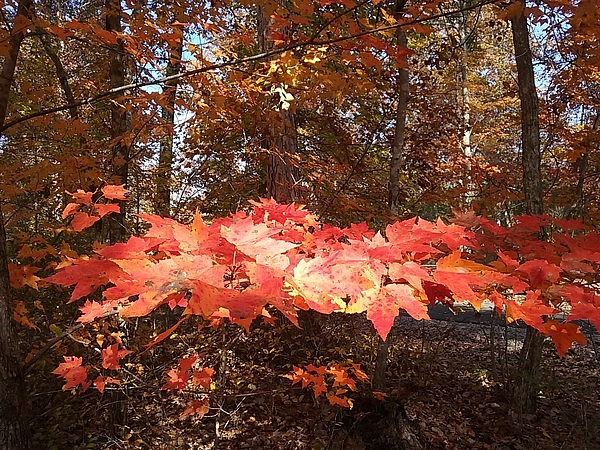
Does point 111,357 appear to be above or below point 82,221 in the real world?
below

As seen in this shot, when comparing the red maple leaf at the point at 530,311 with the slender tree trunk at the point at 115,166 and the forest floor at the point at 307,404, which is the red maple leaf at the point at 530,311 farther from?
the slender tree trunk at the point at 115,166

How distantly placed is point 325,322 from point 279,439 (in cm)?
225

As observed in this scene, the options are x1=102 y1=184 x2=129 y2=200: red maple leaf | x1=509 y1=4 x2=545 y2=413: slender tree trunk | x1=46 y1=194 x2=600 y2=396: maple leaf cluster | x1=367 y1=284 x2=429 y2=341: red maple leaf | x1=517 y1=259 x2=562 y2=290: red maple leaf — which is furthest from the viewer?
x1=509 y1=4 x2=545 y2=413: slender tree trunk

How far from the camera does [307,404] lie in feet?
16.7

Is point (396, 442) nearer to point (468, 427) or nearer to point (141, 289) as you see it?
point (468, 427)

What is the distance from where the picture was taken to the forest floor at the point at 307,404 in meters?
4.17

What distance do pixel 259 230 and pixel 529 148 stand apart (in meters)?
4.19

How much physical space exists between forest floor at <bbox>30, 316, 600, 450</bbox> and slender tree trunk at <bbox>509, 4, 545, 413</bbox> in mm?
290

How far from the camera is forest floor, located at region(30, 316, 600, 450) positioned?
4168 mm

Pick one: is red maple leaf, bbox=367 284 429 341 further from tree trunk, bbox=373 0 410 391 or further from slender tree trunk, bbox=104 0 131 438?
slender tree trunk, bbox=104 0 131 438

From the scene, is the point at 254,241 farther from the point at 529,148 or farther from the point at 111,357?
the point at 529,148

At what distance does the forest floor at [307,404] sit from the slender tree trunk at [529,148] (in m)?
0.29

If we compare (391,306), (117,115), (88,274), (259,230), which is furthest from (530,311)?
(117,115)

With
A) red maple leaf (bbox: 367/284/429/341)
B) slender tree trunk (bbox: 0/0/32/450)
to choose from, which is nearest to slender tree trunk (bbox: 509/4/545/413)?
red maple leaf (bbox: 367/284/429/341)
